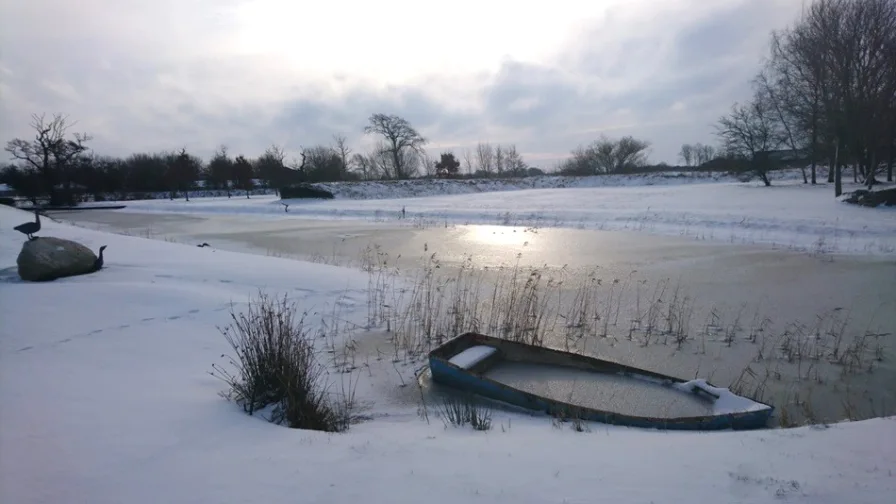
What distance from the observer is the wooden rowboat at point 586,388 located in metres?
4.08

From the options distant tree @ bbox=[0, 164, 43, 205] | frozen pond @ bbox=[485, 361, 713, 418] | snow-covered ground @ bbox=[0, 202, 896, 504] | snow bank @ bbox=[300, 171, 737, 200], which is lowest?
frozen pond @ bbox=[485, 361, 713, 418]

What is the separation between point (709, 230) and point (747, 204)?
661 centimetres

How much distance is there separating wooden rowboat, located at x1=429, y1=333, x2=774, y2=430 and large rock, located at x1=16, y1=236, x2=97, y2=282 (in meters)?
6.51

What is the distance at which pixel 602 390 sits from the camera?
193 inches

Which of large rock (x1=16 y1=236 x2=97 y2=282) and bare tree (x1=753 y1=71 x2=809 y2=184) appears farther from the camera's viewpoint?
bare tree (x1=753 y1=71 x2=809 y2=184)

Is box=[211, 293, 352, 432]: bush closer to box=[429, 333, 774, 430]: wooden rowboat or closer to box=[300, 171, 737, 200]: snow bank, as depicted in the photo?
box=[429, 333, 774, 430]: wooden rowboat

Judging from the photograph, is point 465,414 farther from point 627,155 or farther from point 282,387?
point 627,155

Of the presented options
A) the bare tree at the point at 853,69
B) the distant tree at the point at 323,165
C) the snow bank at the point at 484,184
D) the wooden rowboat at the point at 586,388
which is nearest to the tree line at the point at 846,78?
the bare tree at the point at 853,69

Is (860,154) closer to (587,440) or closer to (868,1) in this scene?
(868,1)

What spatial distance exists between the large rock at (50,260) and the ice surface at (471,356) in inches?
262

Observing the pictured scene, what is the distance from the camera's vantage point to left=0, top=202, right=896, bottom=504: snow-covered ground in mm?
2527

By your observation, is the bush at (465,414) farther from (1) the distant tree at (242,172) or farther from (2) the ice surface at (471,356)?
(1) the distant tree at (242,172)

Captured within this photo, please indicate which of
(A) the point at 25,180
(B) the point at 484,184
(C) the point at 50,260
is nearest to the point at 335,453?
(C) the point at 50,260

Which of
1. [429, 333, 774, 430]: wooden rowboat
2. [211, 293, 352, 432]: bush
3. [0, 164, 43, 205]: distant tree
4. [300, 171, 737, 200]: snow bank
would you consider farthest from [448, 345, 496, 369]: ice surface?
[0, 164, 43, 205]: distant tree
